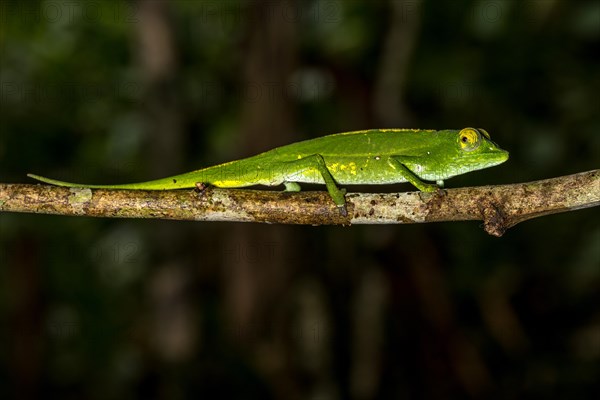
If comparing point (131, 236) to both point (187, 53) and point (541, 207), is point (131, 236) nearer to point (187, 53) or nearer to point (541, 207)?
point (187, 53)

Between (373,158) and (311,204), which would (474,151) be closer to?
(373,158)

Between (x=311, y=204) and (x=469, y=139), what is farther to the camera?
(x=469, y=139)

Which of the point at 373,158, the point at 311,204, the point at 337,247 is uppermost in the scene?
the point at 373,158

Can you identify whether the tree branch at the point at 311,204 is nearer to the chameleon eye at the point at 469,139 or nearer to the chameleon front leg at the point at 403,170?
the chameleon front leg at the point at 403,170

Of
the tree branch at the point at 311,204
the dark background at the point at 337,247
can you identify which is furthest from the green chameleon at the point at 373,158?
the dark background at the point at 337,247

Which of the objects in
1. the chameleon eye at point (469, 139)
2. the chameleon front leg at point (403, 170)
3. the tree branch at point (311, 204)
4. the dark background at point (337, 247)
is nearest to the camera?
the tree branch at point (311, 204)

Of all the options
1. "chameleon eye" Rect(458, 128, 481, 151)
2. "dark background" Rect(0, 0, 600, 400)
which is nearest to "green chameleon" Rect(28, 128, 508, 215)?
"chameleon eye" Rect(458, 128, 481, 151)

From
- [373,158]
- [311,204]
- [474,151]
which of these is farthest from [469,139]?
[311,204]

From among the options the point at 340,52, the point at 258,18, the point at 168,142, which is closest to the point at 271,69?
the point at 258,18
